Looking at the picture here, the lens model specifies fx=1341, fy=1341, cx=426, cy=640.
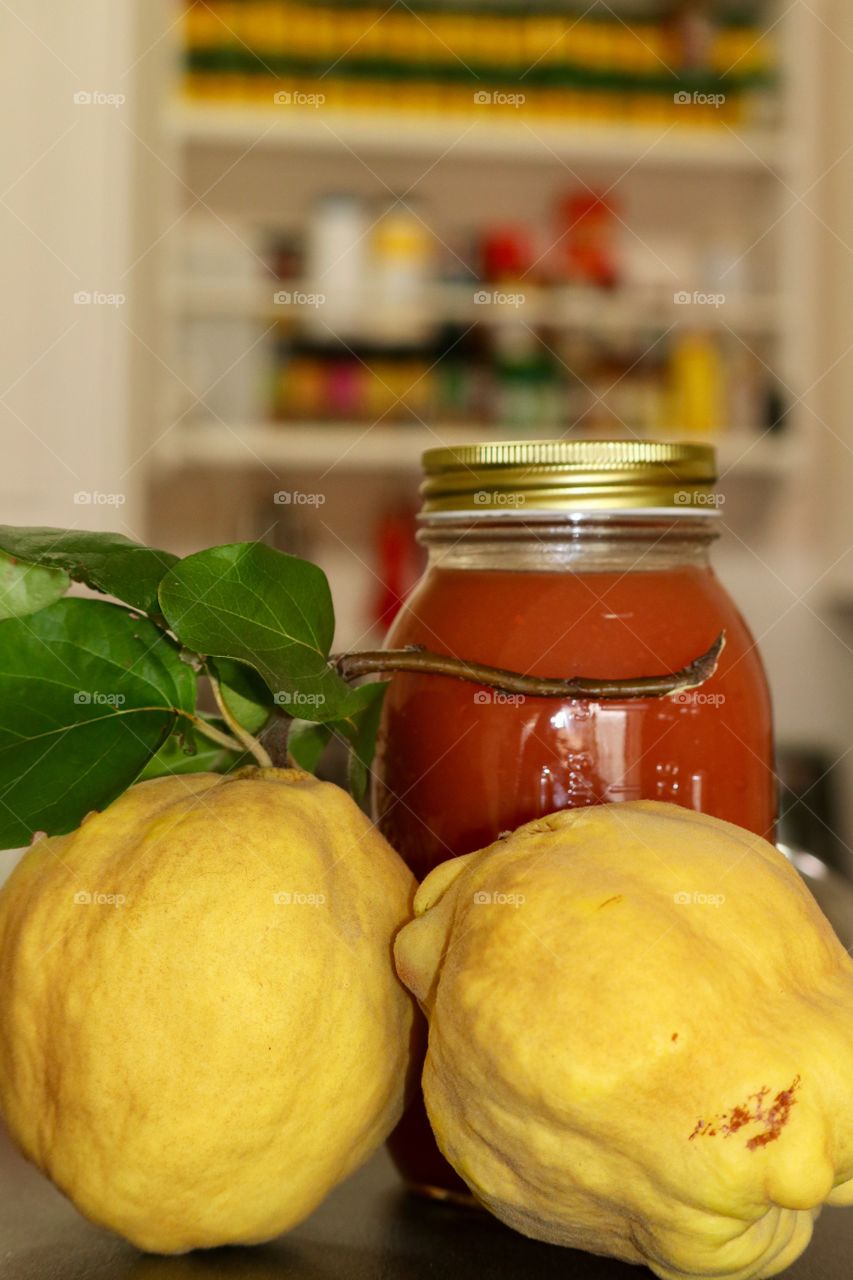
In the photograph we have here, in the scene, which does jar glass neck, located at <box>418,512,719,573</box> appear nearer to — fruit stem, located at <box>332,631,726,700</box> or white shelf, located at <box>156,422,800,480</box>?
fruit stem, located at <box>332,631,726,700</box>

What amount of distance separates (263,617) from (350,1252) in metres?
0.20

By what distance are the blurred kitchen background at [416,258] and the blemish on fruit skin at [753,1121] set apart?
6.12ft

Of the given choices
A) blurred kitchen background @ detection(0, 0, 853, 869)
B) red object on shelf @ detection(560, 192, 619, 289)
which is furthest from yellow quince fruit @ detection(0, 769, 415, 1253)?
red object on shelf @ detection(560, 192, 619, 289)

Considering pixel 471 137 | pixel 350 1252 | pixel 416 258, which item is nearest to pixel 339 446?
pixel 416 258

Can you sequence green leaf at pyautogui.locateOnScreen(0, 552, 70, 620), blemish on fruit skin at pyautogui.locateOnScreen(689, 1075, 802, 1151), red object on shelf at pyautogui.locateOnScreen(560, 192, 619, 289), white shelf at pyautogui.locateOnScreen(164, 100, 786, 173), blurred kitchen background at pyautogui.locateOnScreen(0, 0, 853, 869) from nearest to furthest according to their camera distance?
blemish on fruit skin at pyautogui.locateOnScreen(689, 1075, 802, 1151), green leaf at pyautogui.locateOnScreen(0, 552, 70, 620), blurred kitchen background at pyautogui.locateOnScreen(0, 0, 853, 869), white shelf at pyautogui.locateOnScreen(164, 100, 786, 173), red object on shelf at pyautogui.locateOnScreen(560, 192, 619, 289)

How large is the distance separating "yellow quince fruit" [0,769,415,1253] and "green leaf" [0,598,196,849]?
0.6 inches

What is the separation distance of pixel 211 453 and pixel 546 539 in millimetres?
1809

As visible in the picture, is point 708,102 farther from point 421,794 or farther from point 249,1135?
point 249,1135

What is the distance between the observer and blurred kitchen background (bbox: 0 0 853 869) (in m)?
2.13

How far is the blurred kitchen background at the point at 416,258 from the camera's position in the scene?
Answer: 213cm

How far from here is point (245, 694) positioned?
1.52 ft

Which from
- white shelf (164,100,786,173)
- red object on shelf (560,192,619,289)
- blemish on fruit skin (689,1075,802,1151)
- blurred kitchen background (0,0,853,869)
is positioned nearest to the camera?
blemish on fruit skin (689,1075,802,1151)

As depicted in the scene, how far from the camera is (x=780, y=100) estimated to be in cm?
237

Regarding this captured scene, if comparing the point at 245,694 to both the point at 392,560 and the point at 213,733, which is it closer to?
the point at 213,733
